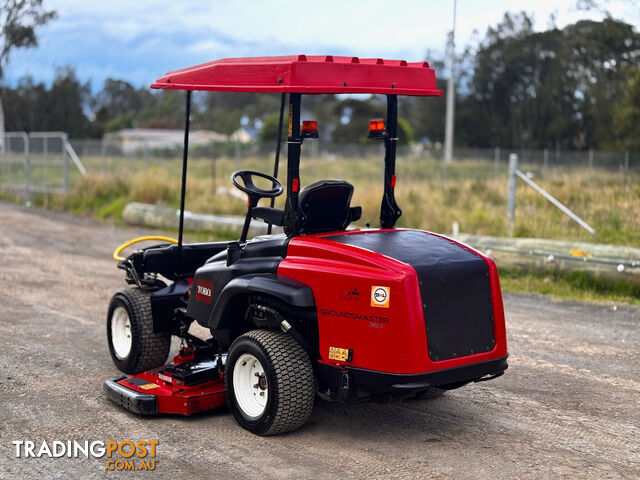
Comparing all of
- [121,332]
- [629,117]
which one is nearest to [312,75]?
[121,332]

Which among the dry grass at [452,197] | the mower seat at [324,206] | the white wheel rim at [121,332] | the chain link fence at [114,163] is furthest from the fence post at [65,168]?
the mower seat at [324,206]

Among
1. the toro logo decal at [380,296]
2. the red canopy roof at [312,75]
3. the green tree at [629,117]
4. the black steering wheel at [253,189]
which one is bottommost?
the toro logo decal at [380,296]

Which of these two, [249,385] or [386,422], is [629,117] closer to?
[386,422]

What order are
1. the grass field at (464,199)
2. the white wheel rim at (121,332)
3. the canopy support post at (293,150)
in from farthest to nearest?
the grass field at (464,199)
the white wheel rim at (121,332)
the canopy support post at (293,150)

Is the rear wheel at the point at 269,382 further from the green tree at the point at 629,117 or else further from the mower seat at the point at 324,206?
the green tree at the point at 629,117

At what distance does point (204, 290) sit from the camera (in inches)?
236

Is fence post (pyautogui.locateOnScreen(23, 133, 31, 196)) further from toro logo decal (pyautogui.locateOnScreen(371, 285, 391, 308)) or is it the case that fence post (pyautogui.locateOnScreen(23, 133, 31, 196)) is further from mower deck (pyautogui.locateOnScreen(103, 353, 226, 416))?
toro logo decal (pyautogui.locateOnScreen(371, 285, 391, 308))

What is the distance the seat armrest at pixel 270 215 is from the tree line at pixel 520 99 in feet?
77.0

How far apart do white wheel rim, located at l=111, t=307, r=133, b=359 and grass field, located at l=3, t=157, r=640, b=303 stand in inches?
217

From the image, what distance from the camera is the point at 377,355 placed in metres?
5.00

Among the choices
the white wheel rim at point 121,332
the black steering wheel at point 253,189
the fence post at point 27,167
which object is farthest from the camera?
the fence post at point 27,167

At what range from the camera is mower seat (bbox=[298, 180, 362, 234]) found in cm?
563

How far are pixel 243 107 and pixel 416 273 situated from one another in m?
85.6

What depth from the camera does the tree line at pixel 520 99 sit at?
1201 inches
